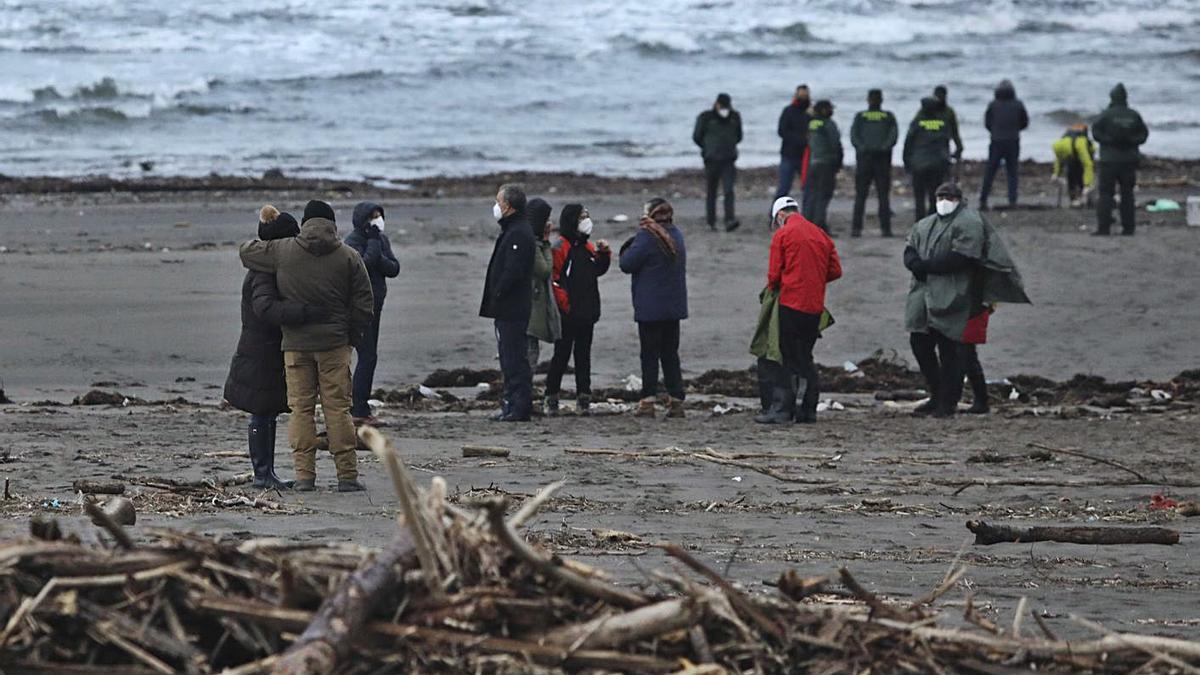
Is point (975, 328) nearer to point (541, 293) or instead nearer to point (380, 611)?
point (541, 293)

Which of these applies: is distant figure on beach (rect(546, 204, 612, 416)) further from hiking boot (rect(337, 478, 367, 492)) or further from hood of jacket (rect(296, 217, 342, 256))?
hood of jacket (rect(296, 217, 342, 256))

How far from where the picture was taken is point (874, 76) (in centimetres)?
4653

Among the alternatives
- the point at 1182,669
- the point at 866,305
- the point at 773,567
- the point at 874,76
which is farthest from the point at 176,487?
the point at 874,76

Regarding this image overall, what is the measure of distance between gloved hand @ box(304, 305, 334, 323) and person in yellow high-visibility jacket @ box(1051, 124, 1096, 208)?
54.9ft

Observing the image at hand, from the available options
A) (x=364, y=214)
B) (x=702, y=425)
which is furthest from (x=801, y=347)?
(x=364, y=214)

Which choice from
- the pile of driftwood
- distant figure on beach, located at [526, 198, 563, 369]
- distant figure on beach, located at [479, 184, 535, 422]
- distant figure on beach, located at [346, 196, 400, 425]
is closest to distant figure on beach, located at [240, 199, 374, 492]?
distant figure on beach, located at [346, 196, 400, 425]

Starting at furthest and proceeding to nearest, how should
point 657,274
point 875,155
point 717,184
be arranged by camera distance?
point 717,184
point 875,155
point 657,274

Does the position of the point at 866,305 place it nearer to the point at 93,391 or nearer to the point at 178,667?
the point at 93,391

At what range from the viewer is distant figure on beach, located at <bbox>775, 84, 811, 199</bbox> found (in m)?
21.8

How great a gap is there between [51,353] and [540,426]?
14.3 ft

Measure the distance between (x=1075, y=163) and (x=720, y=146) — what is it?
5819mm

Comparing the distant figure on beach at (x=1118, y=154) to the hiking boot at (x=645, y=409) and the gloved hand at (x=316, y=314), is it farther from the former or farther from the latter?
the gloved hand at (x=316, y=314)

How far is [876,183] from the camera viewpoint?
69.5ft

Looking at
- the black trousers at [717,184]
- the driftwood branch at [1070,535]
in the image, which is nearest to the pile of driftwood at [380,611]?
the driftwood branch at [1070,535]
